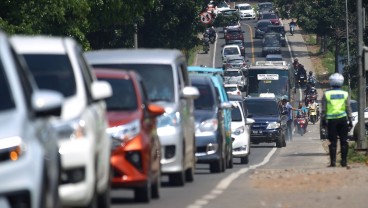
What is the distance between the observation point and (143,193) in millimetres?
15953

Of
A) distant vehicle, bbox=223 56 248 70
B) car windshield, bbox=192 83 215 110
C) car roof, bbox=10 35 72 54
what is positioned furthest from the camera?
distant vehicle, bbox=223 56 248 70

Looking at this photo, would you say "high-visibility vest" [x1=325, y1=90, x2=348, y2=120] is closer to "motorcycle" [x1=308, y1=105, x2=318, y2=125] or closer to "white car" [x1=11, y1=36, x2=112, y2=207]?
"white car" [x1=11, y1=36, x2=112, y2=207]

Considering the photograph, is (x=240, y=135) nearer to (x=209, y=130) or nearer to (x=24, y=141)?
(x=209, y=130)

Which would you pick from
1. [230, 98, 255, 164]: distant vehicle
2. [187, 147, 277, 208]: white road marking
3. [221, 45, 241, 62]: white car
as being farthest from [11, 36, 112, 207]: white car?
[221, 45, 241, 62]: white car

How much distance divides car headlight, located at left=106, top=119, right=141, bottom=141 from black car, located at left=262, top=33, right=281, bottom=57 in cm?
8975

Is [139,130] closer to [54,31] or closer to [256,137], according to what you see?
[54,31]

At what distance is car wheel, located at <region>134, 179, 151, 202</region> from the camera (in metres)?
15.9

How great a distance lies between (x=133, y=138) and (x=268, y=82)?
53713mm

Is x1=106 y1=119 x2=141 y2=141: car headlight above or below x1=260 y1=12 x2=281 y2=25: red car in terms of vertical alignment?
above

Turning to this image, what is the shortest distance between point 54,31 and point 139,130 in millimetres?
23484

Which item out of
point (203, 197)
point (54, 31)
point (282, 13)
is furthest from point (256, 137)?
point (282, 13)

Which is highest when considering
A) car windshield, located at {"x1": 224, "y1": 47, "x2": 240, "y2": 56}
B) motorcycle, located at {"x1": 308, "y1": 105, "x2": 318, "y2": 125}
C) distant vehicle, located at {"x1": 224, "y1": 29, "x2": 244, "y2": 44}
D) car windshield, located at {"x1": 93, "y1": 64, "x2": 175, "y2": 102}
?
car windshield, located at {"x1": 93, "y1": 64, "x2": 175, "y2": 102}

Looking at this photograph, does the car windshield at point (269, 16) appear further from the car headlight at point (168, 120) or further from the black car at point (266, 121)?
the car headlight at point (168, 120)

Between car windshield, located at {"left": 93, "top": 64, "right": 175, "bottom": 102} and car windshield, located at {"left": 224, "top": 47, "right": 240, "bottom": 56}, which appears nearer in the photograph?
car windshield, located at {"left": 93, "top": 64, "right": 175, "bottom": 102}
